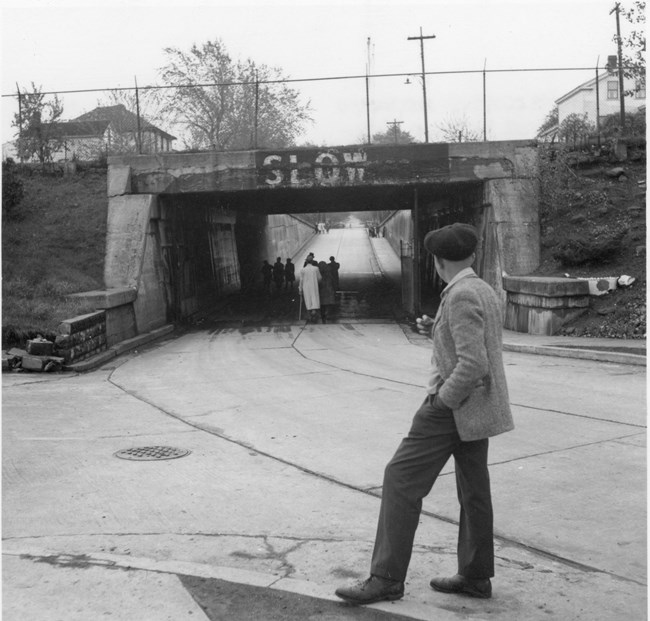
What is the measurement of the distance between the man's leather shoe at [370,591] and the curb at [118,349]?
413 inches

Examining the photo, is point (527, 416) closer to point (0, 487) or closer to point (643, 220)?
point (0, 487)

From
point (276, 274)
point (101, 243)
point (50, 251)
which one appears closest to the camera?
point (50, 251)

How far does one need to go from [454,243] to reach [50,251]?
659 inches

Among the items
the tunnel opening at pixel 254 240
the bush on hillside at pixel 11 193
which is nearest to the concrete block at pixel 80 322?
the tunnel opening at pixel 254 240

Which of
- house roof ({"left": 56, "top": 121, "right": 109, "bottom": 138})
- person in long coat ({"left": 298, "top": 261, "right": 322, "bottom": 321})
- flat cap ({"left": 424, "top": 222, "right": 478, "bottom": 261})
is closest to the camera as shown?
flat cap ({"left": 424, "top": 222, "right": 478, "bottom": 261})

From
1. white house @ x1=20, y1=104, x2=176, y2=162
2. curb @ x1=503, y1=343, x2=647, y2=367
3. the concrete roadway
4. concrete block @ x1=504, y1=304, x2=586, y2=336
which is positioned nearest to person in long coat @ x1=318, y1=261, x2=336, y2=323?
concrete block @ x1=504, y1=304, x2=586, y2=336

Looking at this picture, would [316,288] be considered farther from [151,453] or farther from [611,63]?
[151,453]

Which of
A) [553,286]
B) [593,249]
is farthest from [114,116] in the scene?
[553,286]

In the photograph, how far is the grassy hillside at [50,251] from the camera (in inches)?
577

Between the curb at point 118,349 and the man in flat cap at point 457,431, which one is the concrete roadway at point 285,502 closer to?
the man in flat cap at point 457,431

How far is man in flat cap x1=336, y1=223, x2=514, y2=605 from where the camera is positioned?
3617 mm

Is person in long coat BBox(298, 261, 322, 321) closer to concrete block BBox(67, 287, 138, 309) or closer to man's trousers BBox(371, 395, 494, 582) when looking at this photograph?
concrete block BBox(67, 287, 138, 309)

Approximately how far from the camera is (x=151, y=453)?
7137 millimetres

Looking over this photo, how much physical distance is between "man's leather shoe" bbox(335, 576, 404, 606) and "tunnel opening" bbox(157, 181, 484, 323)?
55.6 feet
